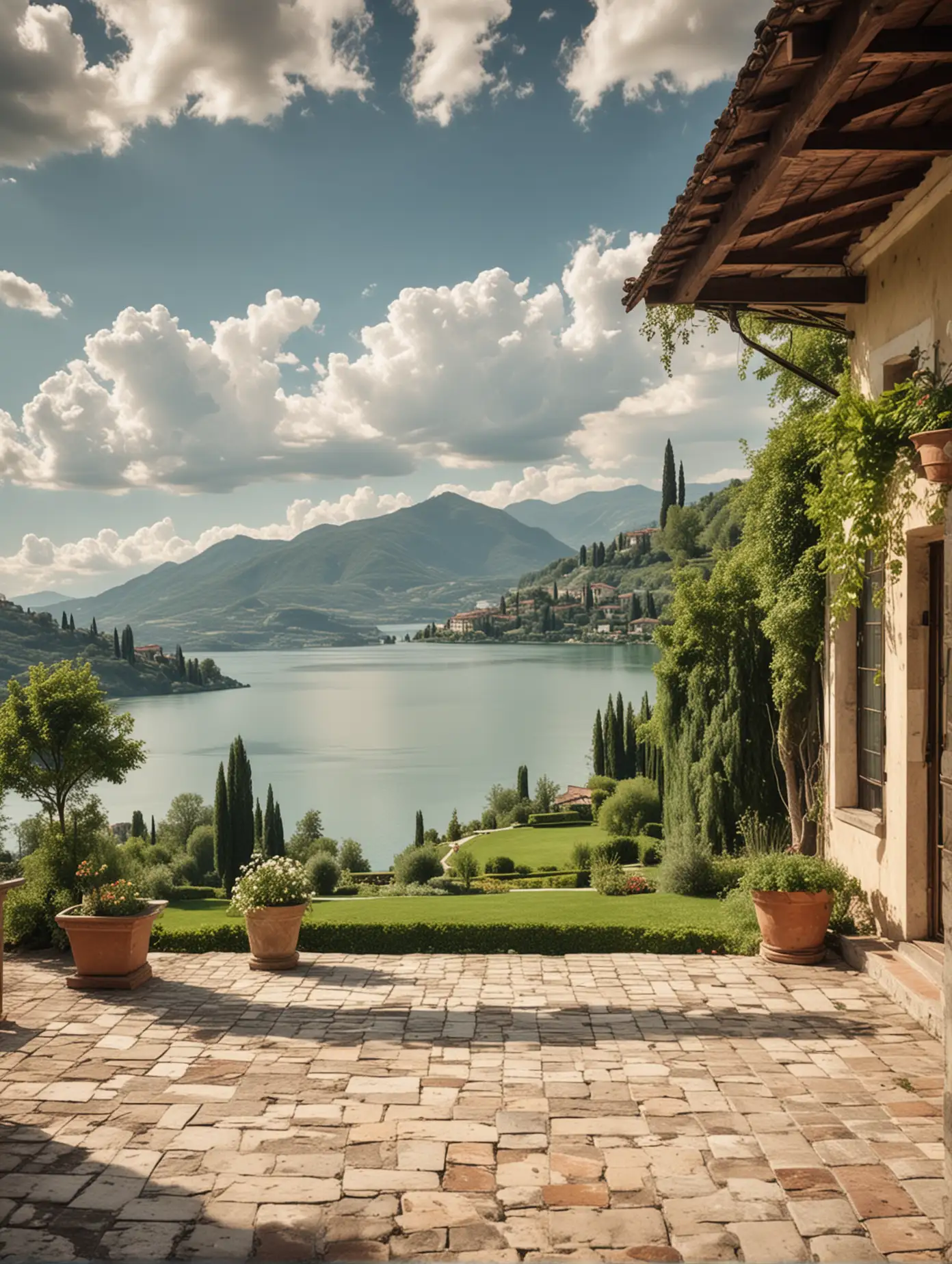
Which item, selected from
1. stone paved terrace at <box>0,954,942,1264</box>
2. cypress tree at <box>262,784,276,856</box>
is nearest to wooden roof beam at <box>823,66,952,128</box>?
stone paved terrace at <box>0,954,942,1264</box>

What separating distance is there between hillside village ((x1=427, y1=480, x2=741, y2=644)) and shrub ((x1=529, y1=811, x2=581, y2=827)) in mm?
42594

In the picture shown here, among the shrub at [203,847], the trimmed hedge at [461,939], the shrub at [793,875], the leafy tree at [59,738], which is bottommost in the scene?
the shrub at [203,847]

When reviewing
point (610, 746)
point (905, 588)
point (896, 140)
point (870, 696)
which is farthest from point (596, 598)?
point (896, 140)

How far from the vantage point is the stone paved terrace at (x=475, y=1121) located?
3523 millimetres

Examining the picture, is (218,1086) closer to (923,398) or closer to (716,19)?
(923,398)

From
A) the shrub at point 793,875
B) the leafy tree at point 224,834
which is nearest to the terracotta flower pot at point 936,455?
the shrub at point 793,875

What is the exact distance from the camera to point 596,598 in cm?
13738

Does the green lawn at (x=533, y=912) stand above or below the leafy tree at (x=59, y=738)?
below

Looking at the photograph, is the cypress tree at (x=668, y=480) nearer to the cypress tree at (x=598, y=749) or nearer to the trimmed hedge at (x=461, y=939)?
the cypress tree at (x=598, y=749)

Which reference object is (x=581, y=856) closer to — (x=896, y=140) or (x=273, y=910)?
(x=273, y=910)

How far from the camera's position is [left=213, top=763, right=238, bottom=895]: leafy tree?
39.9 metres

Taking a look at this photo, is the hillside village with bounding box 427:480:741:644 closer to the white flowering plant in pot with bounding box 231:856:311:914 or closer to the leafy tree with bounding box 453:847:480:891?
the leafy tree with bounding box 453:847:480:891

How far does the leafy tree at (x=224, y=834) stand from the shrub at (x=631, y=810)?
15.9 meters

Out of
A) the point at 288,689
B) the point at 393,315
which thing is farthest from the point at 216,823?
the point at 288,689
